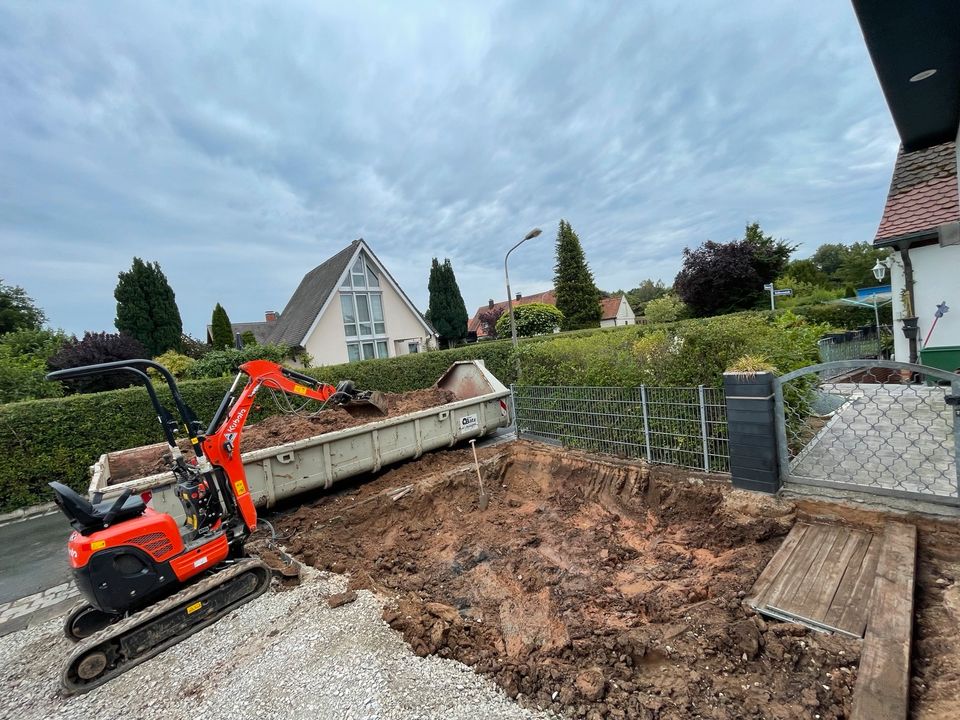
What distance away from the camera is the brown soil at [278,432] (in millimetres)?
5715

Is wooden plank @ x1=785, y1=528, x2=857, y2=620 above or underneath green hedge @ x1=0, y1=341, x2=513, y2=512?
underneath

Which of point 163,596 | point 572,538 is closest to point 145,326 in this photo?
point 163,596

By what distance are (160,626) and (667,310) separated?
3706 centimetres

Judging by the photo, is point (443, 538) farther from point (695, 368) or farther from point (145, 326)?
point (145, 326)

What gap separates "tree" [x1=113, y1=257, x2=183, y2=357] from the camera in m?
19.5

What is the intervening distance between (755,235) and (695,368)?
118 ft

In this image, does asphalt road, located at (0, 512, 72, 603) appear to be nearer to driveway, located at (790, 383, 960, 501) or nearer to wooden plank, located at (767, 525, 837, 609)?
wooden plank, located at (767, 525, 837, 609)

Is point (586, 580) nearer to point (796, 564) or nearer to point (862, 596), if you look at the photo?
point (796, 564)

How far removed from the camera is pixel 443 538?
16.1 feet

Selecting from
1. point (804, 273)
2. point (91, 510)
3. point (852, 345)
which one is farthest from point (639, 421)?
point (804, 273)

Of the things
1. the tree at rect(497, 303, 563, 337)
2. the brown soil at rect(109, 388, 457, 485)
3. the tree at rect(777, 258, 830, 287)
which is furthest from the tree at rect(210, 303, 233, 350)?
the tree at rect(777, 258, 830, 287)

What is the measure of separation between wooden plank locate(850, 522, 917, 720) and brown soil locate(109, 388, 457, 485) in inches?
228

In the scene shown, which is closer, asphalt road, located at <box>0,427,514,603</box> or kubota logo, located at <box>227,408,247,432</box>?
kubota logo, located at <box>227,408,247,432</box>

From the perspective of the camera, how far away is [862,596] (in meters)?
2.82
